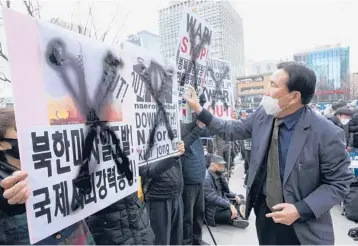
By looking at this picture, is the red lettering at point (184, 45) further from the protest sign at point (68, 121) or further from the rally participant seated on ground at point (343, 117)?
the rally participant seated on ground at point (343, 117)

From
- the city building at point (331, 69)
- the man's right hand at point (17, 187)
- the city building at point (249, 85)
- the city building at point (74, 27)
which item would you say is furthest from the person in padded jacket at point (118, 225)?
the city building at point (249, 85)

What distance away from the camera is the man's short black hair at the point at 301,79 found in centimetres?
163

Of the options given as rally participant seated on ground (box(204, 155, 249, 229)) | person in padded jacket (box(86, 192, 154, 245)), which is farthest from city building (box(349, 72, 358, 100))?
person in padded jacket (box(86, 192, 154, 245))

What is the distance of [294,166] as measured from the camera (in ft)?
4.98

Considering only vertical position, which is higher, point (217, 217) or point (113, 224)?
point (113, 224)

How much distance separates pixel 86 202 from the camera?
1.11m

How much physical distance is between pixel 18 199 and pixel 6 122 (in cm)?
48

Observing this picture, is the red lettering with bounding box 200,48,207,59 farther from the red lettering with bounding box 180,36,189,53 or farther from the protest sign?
the protest sign

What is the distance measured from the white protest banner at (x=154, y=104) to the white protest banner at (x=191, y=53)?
19cm

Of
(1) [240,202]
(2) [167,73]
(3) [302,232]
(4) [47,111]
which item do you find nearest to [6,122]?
(4) [47,111]

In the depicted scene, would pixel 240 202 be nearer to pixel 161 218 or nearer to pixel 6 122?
pixel 161 218

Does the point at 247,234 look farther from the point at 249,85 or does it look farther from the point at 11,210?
the point at 249,85

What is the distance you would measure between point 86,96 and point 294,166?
1.18 meters

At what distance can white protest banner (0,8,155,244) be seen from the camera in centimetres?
89
